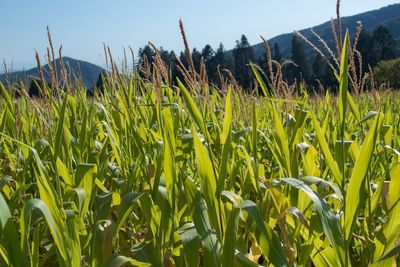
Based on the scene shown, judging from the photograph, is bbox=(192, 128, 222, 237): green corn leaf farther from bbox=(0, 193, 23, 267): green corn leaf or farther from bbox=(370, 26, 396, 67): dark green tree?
bbox=(370, 26, 396, 67): dark green tree

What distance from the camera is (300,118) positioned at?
6.04 feet

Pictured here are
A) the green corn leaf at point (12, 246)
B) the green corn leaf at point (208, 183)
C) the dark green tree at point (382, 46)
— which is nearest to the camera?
the green corn leaf at point (12, 246)

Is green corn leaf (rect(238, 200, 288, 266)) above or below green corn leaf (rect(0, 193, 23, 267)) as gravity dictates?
below

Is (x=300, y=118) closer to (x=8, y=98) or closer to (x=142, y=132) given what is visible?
(x=142, y=132)

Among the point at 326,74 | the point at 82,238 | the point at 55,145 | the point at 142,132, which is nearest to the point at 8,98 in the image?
the point at 142,132

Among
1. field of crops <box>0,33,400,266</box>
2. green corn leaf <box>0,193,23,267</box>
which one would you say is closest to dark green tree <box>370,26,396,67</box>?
field of crops <box>0,33,400,266</box>

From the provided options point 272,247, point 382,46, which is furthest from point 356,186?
point 382,46

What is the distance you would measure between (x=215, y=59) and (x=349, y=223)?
230 ft

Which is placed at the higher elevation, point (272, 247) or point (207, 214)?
point (207, 214)

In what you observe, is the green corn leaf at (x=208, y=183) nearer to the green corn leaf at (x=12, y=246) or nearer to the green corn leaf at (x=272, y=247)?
the green corn leaf at (x=272, y=247)

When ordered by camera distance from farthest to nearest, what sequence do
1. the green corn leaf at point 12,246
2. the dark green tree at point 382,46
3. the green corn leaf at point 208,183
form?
Answer: 1. the dark green tree at point 382,46
2. the green corn leaf at point 208,183
3. the green corn leaf at point 12,246

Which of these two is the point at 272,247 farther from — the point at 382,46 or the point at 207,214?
the point at 382,46

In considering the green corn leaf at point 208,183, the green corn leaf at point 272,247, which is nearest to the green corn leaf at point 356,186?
the green corn leaf at point 272,247

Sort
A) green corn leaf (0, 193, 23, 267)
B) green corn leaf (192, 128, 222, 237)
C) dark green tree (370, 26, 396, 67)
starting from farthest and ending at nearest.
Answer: dark green tree (370, 26, 396, 67)
green corn leaf (192, 128, 222, 237)
green corn leaf (0, 193, 23, 267)
